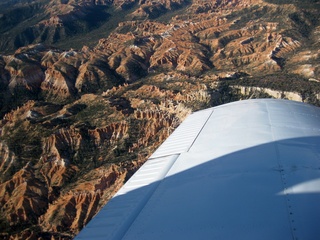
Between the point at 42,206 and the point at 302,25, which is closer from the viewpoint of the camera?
the point at 42,206

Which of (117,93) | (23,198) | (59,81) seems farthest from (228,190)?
(59,81)

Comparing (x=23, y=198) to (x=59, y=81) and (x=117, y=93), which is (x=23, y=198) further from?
(x=59, y=81)

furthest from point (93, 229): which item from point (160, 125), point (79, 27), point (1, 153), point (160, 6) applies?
point (160, 6)

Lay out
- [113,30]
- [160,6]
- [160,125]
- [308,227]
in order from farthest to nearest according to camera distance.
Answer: [160,6], [113,30], [160,125], [308,227]

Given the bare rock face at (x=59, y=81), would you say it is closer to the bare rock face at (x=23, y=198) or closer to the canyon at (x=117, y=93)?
the canyon at (x=117, y=93)

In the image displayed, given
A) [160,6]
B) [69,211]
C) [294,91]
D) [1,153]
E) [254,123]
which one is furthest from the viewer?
[160,6]

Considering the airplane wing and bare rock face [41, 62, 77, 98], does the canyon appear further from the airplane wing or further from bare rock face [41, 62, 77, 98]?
the airplane wing

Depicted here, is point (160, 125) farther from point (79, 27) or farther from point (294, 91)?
point (79, 27)
